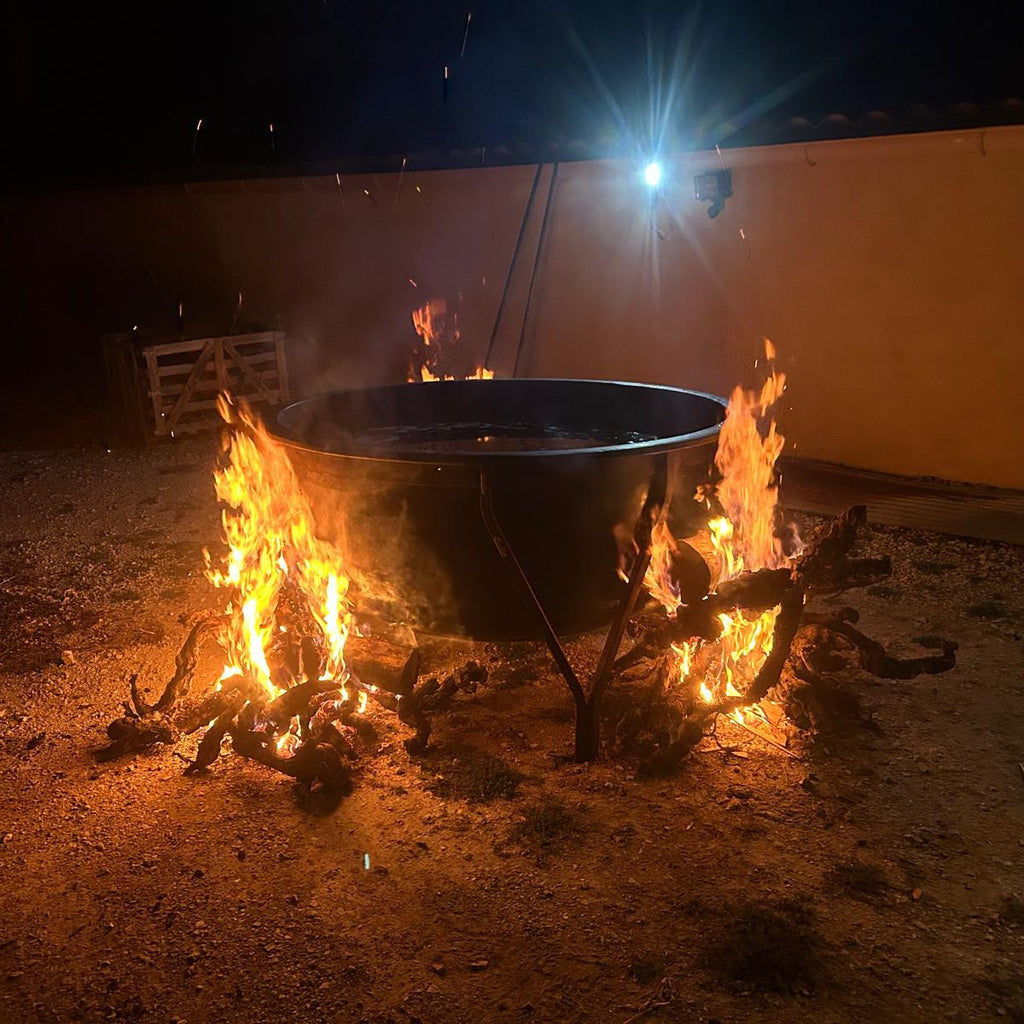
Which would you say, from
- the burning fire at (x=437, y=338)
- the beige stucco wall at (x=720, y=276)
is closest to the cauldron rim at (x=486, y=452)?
the beige stucco wall at (x=720, y=276)

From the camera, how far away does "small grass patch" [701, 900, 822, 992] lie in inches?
107

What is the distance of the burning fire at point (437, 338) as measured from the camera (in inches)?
427

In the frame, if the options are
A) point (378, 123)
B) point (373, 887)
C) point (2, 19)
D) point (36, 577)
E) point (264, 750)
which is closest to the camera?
point (373, 887)

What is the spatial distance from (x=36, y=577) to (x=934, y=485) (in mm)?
6995

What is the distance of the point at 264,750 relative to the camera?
371 cm

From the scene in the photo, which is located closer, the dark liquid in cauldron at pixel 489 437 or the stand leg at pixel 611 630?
the stand leg at pixel 611 630

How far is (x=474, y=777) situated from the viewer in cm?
372

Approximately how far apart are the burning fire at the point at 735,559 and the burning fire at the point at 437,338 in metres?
6.45

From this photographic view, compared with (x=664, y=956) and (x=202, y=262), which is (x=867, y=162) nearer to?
(x=664, y=956)

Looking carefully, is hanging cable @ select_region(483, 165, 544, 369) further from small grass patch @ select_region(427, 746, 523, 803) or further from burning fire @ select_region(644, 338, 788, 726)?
small grass patch @ select_region(427, 746, 523, 803)

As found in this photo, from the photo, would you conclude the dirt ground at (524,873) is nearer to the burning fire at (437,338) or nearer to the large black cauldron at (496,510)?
the large black cauldron at (496,510)

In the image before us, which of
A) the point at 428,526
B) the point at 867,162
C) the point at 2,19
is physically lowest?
the point at 428,526

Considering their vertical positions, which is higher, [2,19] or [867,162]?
[2,19]

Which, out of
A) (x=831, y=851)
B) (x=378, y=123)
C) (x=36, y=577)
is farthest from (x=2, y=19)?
(x=831, y=851)
